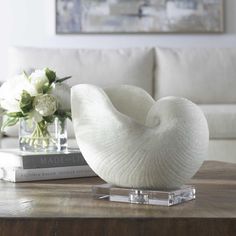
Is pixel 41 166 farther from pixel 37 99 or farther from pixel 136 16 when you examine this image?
pixel 136 16

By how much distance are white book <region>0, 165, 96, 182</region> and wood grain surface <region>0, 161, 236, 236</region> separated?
0.25 metres

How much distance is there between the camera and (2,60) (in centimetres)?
443

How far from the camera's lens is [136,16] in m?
4.45

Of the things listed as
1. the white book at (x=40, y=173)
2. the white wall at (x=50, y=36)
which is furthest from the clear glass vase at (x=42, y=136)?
the white wall at (x=50, y=36)

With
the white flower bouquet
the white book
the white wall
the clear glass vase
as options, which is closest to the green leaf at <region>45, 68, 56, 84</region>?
the white flower bouquet

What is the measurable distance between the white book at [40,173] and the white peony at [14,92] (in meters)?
0.17

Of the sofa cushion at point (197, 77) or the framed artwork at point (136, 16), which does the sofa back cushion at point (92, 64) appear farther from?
the framed artwork at point (136, 16)

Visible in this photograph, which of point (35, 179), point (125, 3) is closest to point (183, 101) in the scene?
point (35, 179)

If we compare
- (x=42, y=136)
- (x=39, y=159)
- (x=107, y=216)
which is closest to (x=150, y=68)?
(x=42, y=136)

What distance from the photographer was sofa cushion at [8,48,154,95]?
4.02 metres

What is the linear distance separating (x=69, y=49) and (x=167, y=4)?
82cm

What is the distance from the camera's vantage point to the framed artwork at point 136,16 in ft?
14.6

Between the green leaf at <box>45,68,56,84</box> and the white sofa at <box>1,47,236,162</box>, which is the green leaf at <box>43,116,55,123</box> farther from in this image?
the white sofa at <box>1,47,236,162</box>

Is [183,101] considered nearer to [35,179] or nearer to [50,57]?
[35,179]
